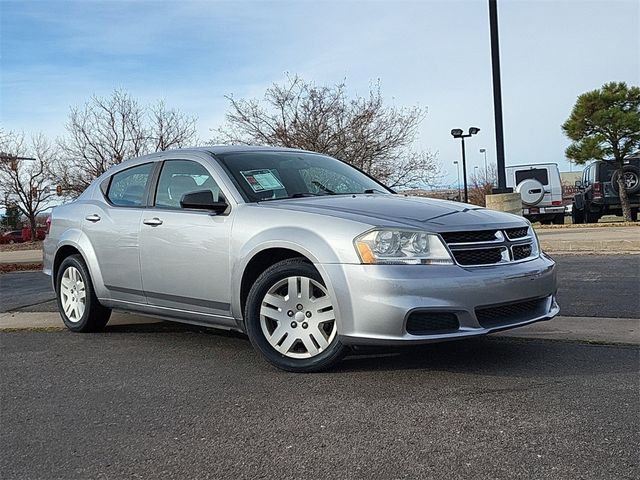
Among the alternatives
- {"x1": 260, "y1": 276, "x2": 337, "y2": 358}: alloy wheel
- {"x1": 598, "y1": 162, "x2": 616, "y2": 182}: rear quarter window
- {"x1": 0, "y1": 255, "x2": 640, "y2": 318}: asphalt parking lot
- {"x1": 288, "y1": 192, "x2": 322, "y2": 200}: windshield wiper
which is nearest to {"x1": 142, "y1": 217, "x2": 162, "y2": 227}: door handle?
{"x1": 288, "y1": 192, "x2": 322, "y2": 200}: windshield wiper

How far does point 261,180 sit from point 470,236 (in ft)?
5.47

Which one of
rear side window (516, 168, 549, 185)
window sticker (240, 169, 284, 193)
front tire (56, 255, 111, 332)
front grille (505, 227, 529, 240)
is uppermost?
window sticker (240, 169, 284, 193)

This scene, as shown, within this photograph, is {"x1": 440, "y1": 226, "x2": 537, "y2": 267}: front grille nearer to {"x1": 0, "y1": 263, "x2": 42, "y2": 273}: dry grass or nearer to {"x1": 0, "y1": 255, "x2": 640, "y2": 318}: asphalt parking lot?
{"x1": 0, "y1": 255, "x2": 640, "y2": 318}: asphalt parking lot

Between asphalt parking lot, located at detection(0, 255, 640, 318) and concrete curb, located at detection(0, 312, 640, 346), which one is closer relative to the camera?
concrete curb, located at detection(0, 312, 640, 346)

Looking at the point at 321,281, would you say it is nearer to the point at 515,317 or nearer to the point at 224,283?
the point at 224,283

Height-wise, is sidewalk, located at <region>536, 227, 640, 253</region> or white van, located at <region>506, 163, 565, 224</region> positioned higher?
white van, located at <region>506, 163, 565, 224</region>

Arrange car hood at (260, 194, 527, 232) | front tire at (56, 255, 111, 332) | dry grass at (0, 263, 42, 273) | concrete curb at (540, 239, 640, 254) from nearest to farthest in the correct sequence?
car hood at (260, 194, 527, 232) < front tire at (56, 255, 111, 332) < concrete curb at (540, 239, 640, 254) < dry grass at (0, 263, 42, 273)

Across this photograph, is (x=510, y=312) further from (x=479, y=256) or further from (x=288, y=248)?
(x=288, y=248)

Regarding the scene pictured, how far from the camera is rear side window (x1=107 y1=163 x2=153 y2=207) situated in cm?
561

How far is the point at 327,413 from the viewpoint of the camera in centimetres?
352

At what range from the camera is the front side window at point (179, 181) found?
5.12 metres

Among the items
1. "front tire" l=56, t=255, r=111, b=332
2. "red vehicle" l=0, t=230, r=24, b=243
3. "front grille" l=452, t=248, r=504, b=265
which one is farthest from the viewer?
"red vehicle" l=0, t=230, r=24, b=243

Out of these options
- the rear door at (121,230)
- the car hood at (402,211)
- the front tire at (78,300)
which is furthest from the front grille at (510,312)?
the front tire at (78,300)

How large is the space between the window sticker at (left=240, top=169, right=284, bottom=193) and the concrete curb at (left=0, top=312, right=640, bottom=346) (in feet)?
6.78
